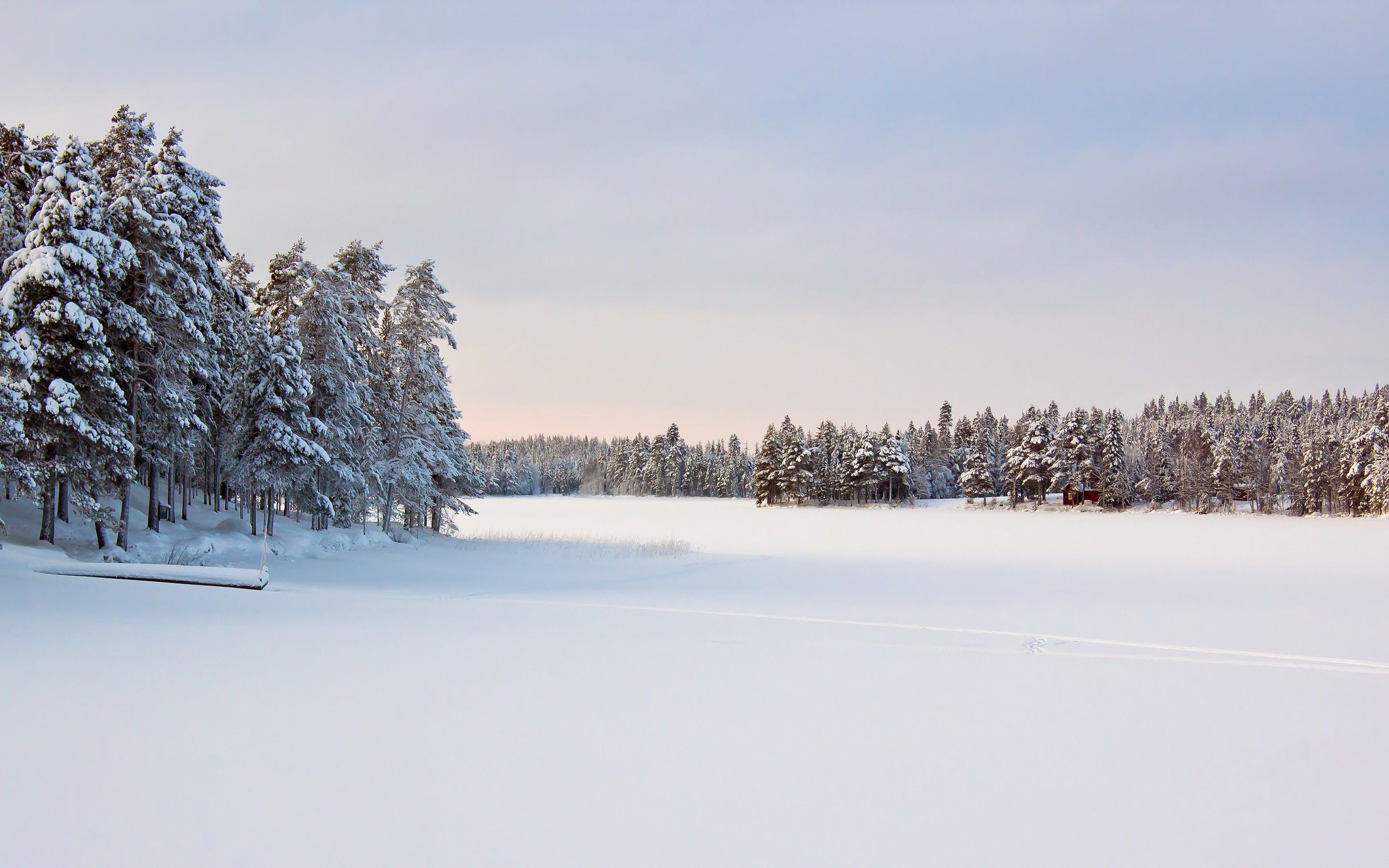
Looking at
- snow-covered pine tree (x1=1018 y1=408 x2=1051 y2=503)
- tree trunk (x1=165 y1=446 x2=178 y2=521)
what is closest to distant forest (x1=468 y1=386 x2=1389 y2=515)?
snow-covered pine tree (x1=1018 y1=408 x2=1051 y2=503)

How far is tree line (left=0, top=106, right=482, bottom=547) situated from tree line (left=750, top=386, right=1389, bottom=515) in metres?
65.0

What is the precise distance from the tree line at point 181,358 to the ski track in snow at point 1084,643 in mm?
12762

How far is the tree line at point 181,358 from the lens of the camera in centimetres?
1866

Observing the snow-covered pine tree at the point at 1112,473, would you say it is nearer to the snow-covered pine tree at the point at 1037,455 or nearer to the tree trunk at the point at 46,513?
the snow-covered pine tree at the point at 1037,455

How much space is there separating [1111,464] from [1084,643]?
86.6 meters

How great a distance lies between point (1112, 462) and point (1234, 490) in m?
19.8

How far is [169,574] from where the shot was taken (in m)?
14.6

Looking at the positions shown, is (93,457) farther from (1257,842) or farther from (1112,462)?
(1112,462)

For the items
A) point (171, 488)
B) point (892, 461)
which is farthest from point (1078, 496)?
point (171, 488)

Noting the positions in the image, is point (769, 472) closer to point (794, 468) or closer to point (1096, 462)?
point (794, 468)

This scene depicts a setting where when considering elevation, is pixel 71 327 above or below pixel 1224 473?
above

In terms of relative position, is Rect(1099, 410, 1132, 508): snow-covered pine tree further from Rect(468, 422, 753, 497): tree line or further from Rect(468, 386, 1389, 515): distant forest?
Rect(468, 422, 753, 497): tree line

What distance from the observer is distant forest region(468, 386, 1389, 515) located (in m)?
80.6

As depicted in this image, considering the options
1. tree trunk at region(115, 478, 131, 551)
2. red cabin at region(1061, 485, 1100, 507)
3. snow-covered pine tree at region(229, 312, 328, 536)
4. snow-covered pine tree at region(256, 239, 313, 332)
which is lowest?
red cabin at region(1061, 485, 1100, 507)
